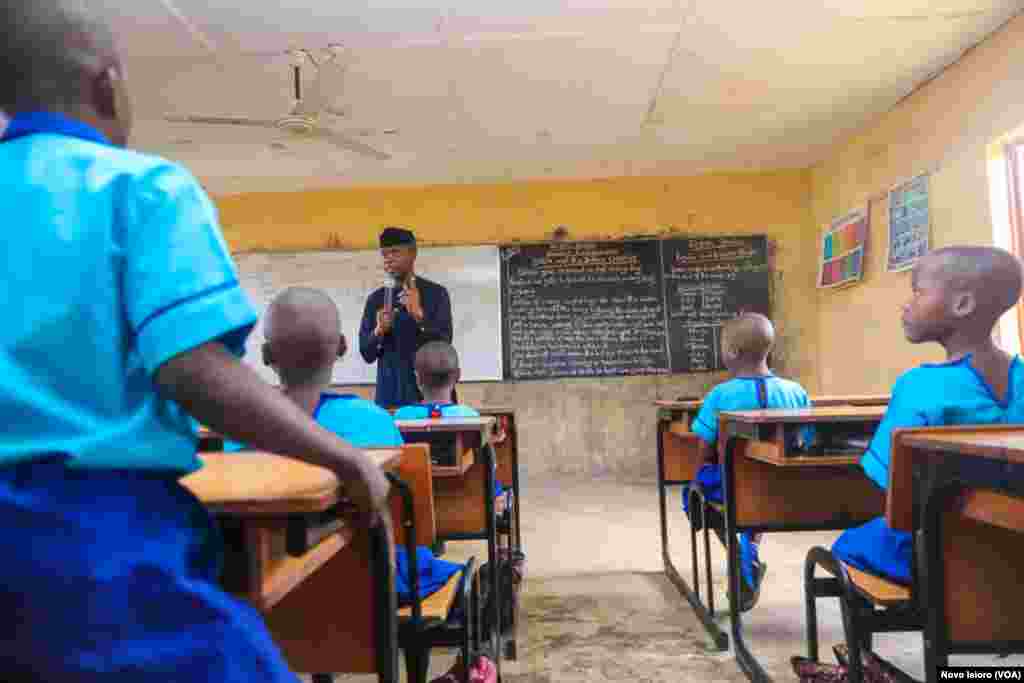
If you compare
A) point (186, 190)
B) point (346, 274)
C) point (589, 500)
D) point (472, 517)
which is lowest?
point (589, 500)

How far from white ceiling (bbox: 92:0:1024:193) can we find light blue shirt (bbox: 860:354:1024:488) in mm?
2560

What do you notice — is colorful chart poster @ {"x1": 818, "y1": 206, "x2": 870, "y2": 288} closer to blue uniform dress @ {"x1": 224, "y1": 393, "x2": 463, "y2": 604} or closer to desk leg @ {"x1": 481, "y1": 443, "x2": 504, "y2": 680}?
desk leg @ {"x1": 481, "y1": 443, "x2": 504, "y2": 680}

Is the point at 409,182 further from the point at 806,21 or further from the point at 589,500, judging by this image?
the point at 806,21

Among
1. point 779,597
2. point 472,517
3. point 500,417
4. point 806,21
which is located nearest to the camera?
point 472,517

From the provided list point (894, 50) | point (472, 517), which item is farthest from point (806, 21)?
point (472, 517)

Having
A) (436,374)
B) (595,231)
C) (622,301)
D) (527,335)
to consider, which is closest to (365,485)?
(436,374)

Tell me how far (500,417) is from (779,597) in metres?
1.40

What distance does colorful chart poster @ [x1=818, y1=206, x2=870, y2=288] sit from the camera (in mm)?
5395

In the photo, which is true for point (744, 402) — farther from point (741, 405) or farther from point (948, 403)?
point (948, 403)

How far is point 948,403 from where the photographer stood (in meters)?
1.54

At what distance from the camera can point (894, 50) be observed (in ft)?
13.4

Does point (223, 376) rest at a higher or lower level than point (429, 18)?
lower

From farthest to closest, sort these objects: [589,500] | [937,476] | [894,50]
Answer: [589,500] < [894,50] < [937,476]

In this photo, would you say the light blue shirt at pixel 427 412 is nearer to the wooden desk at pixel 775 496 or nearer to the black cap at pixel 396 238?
the wooden desk at pixel 775 496
